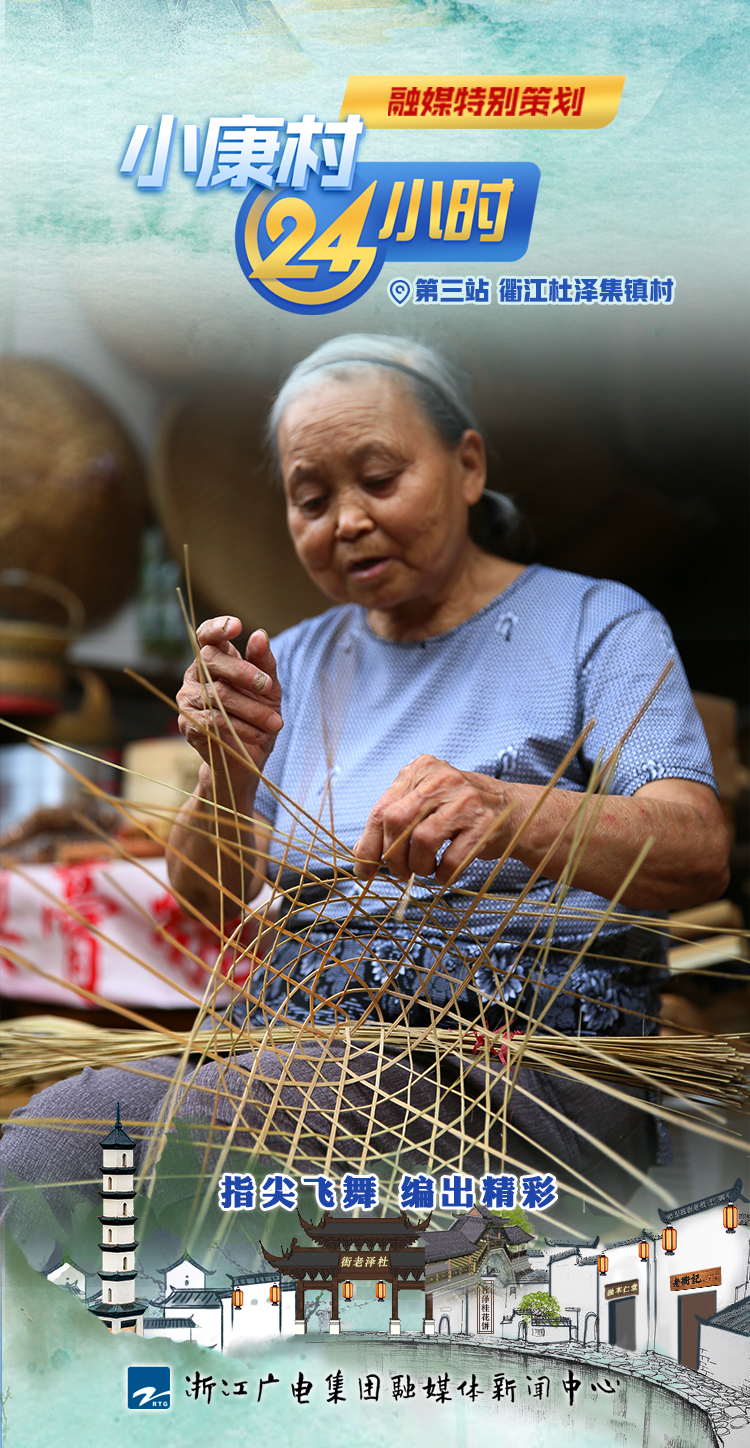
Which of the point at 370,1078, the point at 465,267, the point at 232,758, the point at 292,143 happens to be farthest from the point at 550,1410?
the point at 292,143

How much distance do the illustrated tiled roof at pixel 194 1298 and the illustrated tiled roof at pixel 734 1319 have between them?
408mm

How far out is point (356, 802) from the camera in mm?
1024

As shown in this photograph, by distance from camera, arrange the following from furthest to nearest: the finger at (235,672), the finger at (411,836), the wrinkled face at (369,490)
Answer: the wrinkled face at (369,490)
the finger at (235,672)
the finger at (411,836)

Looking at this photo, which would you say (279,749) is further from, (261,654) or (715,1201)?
(715,1201)

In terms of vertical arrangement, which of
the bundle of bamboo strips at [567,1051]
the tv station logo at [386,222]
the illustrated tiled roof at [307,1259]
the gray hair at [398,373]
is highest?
the tv station logo at [386,222]

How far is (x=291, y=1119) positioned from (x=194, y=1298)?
0.17 metres

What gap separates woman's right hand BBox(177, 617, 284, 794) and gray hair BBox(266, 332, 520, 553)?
0.29 meters

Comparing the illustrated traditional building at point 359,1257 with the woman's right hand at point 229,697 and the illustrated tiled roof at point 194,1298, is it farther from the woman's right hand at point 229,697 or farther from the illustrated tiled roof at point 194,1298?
the woman's right hand at point 229,697

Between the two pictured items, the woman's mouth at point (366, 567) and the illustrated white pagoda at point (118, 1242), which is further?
the woman's mouth at point (366, 567)

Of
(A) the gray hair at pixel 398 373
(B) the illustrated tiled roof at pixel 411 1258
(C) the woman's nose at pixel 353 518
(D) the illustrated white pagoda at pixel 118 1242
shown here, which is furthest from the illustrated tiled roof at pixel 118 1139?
(A) the gray hair at pixel 398 373

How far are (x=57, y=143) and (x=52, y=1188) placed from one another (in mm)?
966

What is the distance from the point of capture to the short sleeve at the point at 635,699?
3.18 feet

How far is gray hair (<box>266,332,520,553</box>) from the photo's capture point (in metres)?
1.03

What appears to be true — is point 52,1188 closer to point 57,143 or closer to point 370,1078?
point 370,1078
